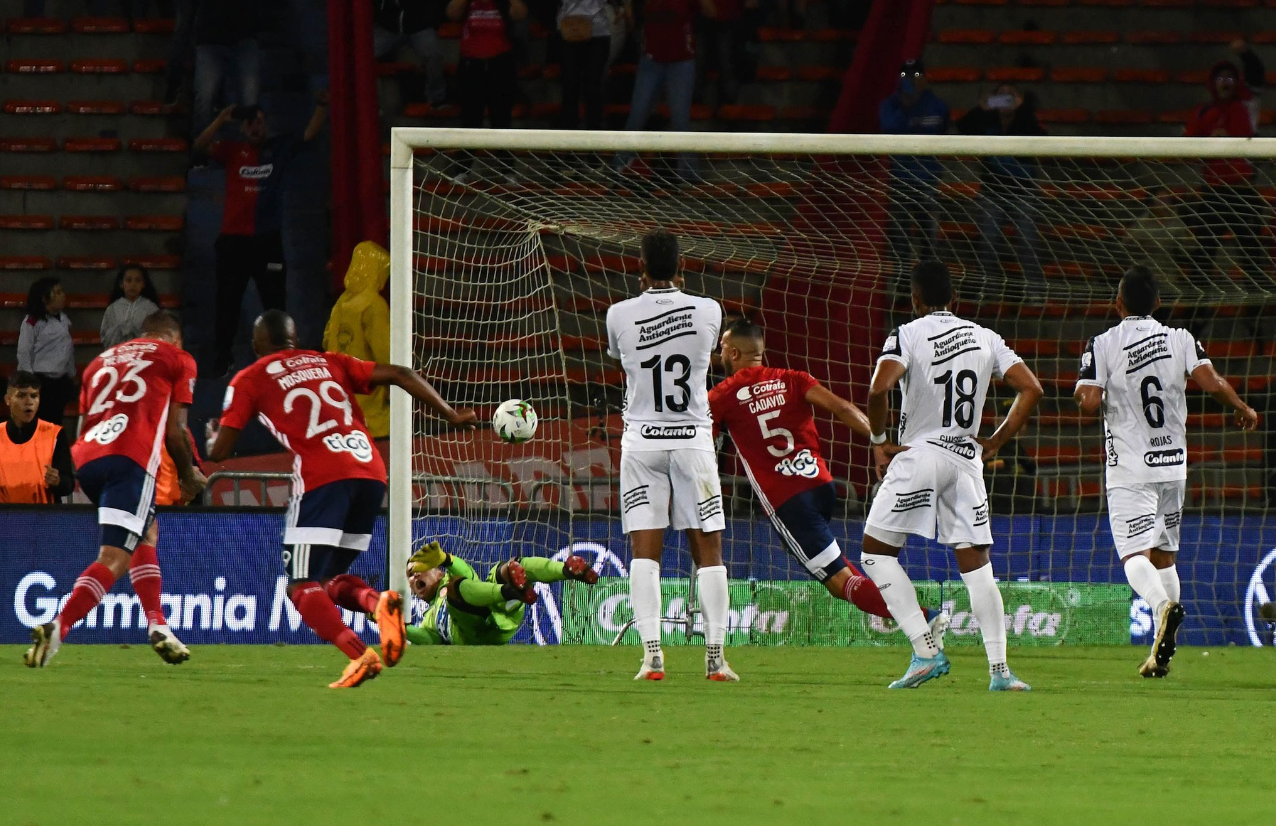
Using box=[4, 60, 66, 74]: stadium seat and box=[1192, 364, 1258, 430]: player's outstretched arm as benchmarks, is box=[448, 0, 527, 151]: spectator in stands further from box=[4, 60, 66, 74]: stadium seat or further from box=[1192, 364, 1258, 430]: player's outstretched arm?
box=[1192, 364, 1258, 430]: player's outstretched arm

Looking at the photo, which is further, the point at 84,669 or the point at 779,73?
the point at 779,73

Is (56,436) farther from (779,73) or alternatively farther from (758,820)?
(758,820)

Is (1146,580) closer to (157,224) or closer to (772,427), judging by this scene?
(772,427)

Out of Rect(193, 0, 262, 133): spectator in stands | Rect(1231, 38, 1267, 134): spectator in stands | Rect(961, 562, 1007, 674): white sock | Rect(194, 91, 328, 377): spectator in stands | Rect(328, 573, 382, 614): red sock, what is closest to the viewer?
Rect(328, 573, 382, 614): red sock

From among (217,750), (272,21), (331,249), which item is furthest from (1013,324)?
(217,750)

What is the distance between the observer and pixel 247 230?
15.6 meters

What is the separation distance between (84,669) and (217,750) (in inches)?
140

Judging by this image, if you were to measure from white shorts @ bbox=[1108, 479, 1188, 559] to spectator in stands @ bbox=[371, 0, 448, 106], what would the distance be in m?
8.64

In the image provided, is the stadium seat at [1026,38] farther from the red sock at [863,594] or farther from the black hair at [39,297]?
the black hair at [39,297]

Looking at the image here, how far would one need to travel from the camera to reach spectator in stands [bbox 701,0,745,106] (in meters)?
16.3

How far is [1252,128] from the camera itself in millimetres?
15016

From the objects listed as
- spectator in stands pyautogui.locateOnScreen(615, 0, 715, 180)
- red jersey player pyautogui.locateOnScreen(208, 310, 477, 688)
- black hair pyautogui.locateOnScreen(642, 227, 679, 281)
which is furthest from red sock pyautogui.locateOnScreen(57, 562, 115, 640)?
spectator in stands pyautogui.locateOnScreen(615, 0, 715, 180)

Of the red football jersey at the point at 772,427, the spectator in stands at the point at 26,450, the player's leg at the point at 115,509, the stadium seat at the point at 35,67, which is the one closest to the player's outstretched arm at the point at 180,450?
the player's leg at the point at 115,509

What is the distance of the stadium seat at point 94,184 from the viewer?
16969 millimetres
